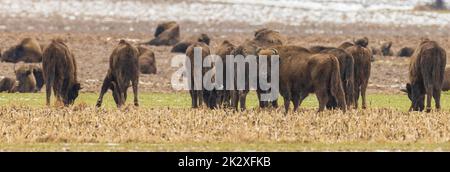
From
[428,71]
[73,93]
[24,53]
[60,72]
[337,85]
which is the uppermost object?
[337,85]

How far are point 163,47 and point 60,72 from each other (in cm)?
2427

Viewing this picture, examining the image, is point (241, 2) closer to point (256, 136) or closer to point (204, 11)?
point (204, 11)

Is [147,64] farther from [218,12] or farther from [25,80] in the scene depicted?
[218,12]

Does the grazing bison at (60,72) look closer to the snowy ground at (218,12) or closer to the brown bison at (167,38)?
the brown bison at (167,38)

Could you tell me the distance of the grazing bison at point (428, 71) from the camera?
27.6 meters

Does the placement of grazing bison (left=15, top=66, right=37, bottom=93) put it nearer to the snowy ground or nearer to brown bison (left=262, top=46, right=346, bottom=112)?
brown bison (left=262, top=46, right=346, bottom=112)

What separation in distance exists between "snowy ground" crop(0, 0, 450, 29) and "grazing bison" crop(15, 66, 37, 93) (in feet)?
106

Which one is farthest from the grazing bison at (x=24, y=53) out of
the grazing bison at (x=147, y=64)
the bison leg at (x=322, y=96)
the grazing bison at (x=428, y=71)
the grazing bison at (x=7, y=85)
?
the bison leg at (x=322, y=96)

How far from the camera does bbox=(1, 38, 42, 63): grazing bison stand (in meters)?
45.4

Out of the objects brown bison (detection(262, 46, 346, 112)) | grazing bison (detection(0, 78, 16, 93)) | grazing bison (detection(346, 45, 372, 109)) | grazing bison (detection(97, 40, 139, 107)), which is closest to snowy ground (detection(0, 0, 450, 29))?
grazing bison (detection(0, 78, 16, 93))

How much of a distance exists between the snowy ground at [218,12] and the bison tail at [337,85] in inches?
1781

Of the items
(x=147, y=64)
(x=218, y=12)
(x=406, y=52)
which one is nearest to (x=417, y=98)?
(x=147, y=64)

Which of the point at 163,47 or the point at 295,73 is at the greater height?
the point at 295,73

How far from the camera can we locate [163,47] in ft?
175
